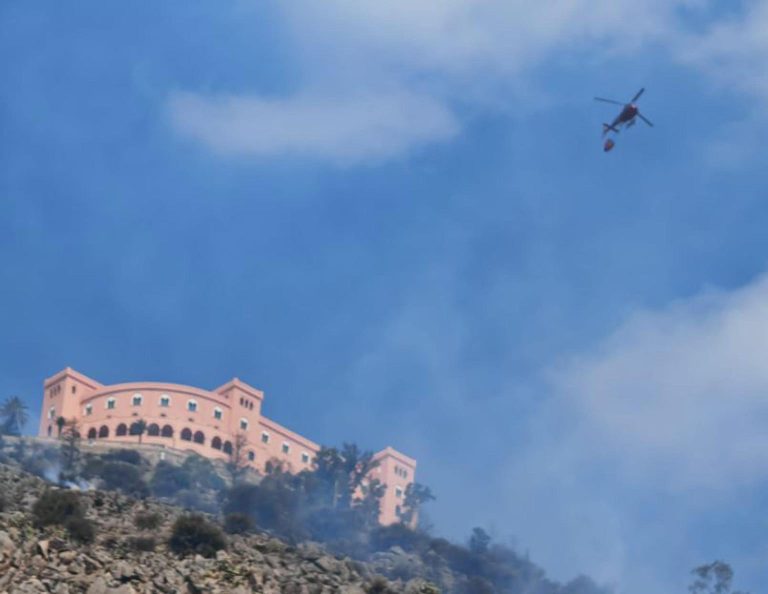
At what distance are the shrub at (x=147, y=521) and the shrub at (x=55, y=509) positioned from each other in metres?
3.89

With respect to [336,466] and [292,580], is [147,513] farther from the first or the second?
[336,466]

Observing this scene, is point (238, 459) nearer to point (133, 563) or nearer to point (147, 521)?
point (147, 521)

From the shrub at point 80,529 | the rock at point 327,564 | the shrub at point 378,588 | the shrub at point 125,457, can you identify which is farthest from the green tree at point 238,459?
the shrub at point 80,529

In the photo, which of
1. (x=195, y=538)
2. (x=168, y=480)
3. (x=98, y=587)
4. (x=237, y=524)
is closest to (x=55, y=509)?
(x=195, y=538)

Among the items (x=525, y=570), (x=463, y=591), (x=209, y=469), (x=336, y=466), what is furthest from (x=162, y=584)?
(x=336, y=466)

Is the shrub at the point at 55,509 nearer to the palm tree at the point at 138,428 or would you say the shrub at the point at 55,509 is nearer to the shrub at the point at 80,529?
the shrub at the point at 80,529

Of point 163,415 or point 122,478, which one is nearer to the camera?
point 122,478

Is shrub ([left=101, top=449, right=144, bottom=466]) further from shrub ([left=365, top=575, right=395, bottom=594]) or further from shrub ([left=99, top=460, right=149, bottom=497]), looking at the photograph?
shrub ([left=365, top=575, right=395, bottom=594])

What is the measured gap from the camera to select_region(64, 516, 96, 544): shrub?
2977 inches

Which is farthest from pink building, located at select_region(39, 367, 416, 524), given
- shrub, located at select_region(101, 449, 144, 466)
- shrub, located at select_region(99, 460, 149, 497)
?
shrub, located at select_region(99, 460, 149, 497)

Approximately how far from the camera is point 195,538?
80750mm

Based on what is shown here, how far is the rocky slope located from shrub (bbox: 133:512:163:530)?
33cm

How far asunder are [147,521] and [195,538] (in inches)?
145

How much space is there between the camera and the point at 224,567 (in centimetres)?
7575
